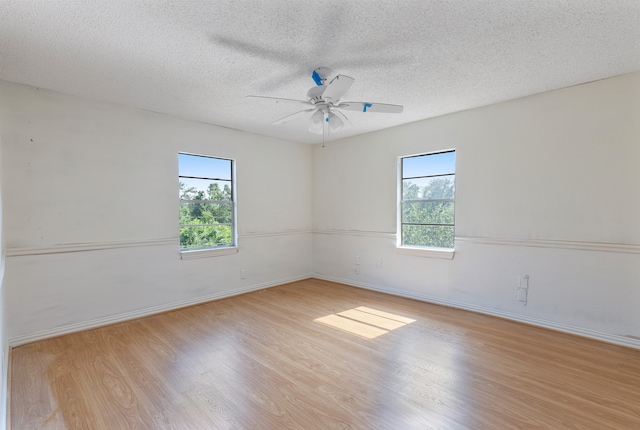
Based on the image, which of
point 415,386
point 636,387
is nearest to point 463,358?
point 415,386

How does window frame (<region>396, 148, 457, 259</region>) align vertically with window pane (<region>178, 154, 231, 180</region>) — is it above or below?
below

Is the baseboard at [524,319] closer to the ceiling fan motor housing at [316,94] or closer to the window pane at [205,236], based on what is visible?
the window pane at [205,236]

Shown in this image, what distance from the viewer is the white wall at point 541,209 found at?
283cm

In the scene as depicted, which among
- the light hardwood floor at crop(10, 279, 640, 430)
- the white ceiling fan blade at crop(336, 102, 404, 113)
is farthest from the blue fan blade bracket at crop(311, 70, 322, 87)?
the light hardwood floor at crop(10, 279, 640, 430)

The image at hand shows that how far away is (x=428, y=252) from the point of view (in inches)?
164

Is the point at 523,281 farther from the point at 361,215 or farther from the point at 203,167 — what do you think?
the point at 203,167

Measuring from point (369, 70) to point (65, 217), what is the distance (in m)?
3.40

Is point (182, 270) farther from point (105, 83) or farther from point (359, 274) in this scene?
point (359, 274)

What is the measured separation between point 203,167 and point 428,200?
324 cm

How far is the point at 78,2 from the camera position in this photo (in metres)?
1.76

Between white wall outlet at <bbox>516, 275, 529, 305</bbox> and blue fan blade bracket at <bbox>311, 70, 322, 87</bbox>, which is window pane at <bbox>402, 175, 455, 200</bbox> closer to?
white wall outlet at <bbox>516, 275, 529, 305</bbox>

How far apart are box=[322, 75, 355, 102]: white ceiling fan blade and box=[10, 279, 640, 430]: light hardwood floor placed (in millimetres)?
2170

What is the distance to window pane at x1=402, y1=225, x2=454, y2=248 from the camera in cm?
409

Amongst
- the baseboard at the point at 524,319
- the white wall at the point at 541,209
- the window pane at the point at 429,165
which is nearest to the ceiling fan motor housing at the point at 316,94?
the white wall at the point at 541,209
